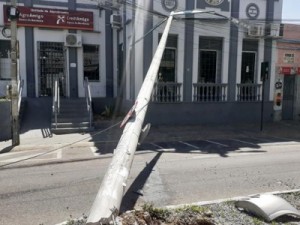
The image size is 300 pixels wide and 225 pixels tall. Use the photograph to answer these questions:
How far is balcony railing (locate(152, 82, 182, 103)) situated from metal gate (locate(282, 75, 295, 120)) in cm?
657

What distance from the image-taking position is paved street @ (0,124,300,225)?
5.98 meters

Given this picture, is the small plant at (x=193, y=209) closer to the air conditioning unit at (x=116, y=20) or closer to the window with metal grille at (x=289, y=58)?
the air conditioning unit at (x=116, y=20)

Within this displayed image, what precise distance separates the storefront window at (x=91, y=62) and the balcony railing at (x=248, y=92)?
24.3 ft

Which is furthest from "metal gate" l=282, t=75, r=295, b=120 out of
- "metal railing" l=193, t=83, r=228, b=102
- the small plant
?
the small plant

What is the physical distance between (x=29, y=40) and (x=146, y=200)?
525 inches

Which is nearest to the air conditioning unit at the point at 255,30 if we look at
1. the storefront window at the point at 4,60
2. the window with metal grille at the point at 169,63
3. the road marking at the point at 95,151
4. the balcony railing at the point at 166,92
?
the window with metal grille at the point at 169,63

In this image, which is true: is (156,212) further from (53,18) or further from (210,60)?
(53,18)

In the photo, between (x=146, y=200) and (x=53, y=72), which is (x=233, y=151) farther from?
(x=53, y=72)

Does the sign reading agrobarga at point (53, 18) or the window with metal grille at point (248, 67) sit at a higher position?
the sign reading agrobarga at point (53, 18)

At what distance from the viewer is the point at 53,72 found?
17672 mm

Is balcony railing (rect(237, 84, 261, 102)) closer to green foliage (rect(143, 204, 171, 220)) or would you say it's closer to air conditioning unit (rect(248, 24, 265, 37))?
air conditioning unit (rect(248, 24, 265, 37))

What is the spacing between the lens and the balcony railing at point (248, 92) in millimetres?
16844

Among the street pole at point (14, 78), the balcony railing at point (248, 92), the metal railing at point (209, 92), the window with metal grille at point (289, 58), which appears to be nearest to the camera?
the street pole at point (14, 78)

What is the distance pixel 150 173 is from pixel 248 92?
35.0 feet
